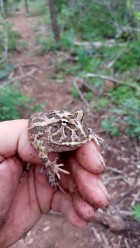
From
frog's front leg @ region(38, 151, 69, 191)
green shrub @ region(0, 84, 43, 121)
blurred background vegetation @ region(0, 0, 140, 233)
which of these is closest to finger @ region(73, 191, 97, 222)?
frog's front leg @ region(38, 151, 69, 191)

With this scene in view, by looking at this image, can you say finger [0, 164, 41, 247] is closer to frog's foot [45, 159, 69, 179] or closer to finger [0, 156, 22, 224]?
finger [0, 156, 22, 224]

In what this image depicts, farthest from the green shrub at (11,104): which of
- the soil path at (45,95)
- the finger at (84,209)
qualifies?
the finger at (84,209)

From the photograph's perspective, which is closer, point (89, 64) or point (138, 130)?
point (138, 130)

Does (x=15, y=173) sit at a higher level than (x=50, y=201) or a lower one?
higher

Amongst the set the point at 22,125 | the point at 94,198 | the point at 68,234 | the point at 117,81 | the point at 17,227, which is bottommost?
the point at 68,234

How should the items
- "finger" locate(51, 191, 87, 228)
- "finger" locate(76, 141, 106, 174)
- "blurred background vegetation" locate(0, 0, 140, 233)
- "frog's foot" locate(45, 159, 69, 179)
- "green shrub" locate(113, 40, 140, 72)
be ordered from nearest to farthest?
1. "finger" locate(76, 141, 106, 174)
2. "frog's foot" locate(45, 159, 69, 179)
3. "finger" locate(51, 191, 87, 228)
4. "blurred background vegetation" locate(0, 0, 140, 233)
5. "green shrub" locate(113, 40, 140, 72)

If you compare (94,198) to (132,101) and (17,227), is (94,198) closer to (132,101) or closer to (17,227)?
(17,227)

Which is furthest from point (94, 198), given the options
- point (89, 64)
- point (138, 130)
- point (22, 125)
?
point (89, 64)
